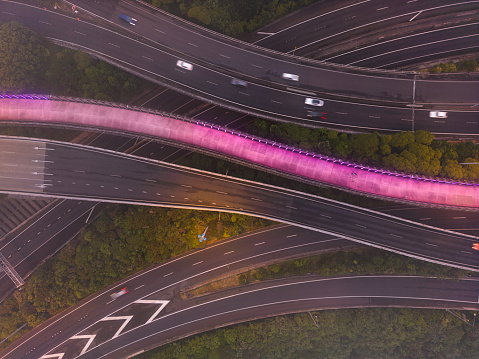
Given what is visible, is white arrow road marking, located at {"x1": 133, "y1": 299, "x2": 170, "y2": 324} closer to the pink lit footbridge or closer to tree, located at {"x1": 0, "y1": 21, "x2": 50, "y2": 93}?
the pink lit footbridge

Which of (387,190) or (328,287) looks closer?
(387,190)

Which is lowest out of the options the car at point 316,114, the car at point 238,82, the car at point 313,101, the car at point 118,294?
the car at point 118,294

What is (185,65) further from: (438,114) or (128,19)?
(438,114)

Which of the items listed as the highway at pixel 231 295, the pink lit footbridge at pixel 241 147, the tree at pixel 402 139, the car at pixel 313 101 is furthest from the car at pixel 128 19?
the tree at pixel 402 139

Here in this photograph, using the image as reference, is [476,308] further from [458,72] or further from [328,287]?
[458,72]

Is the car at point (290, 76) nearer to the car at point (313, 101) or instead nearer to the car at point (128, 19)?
the car at point (313, 101)

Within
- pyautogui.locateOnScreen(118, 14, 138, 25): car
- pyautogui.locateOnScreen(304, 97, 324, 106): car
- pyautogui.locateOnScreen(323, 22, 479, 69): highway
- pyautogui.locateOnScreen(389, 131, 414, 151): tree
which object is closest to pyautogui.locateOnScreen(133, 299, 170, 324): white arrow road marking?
pyautogui.locateOnScreen(304, 97, 324, 106): car

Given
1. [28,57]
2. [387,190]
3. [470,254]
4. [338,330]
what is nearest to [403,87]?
[387,190]
